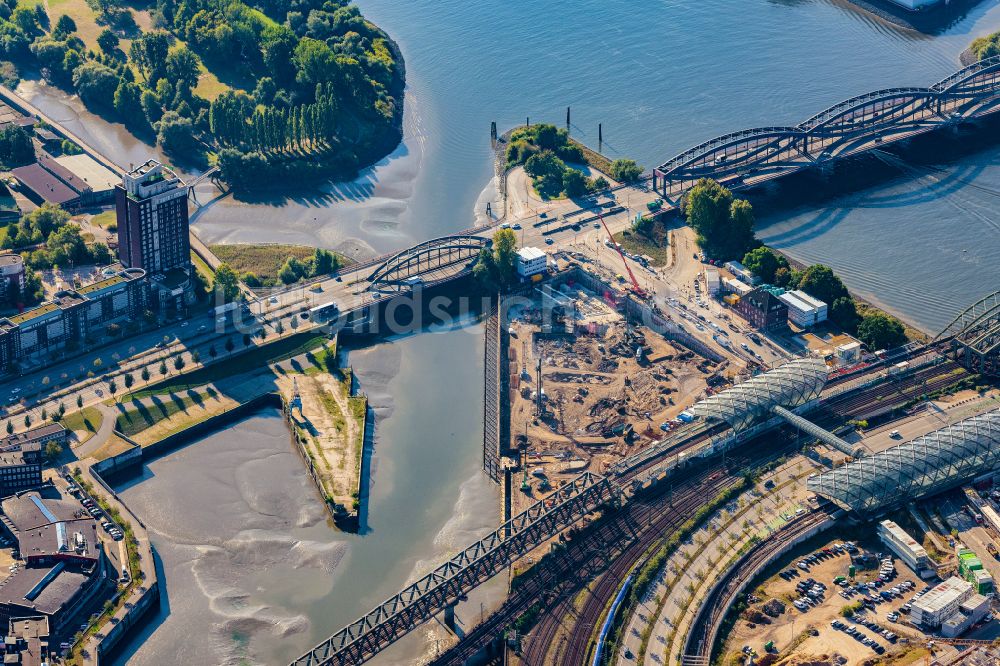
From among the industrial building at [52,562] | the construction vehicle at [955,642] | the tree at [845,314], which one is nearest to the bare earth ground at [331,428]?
the industrial building at [52,562]

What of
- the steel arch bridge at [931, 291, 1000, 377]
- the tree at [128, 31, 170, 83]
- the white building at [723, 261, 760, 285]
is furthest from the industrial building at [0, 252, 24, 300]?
the steel arch bridge at [931, 291, 1000, 377]

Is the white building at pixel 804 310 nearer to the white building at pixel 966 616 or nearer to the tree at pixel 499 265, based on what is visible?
the tree at pixel 499 265

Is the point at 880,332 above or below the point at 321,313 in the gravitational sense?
above

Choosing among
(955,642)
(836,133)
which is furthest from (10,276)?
(836,133)

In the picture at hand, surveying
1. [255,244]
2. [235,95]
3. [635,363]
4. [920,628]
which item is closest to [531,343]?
[635,363]

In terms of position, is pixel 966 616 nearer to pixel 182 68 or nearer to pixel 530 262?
pixel 530 262

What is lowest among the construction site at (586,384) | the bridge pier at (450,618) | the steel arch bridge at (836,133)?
the bridge pier at (450,618)
